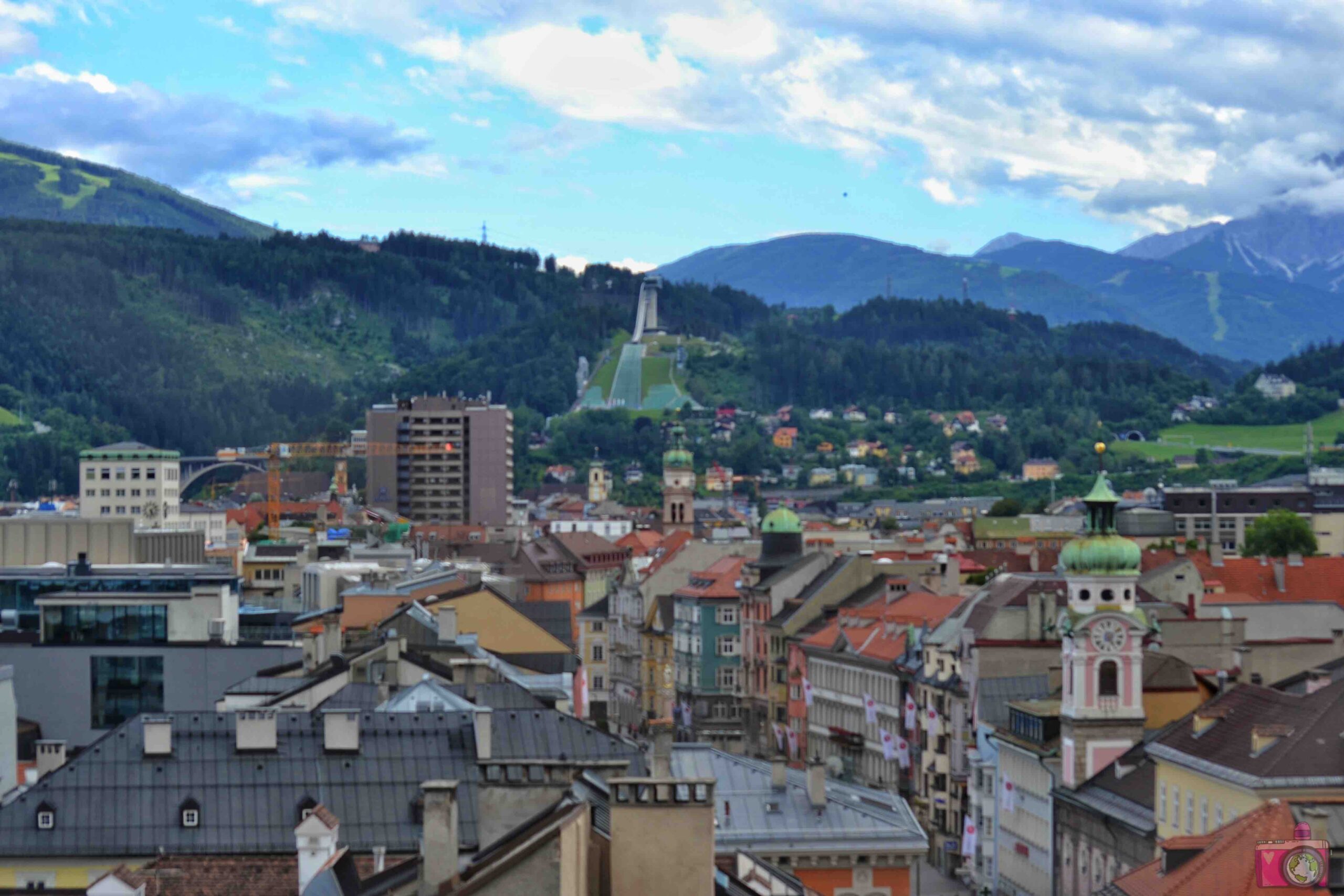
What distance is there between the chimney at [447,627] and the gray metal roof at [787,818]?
42.3ft

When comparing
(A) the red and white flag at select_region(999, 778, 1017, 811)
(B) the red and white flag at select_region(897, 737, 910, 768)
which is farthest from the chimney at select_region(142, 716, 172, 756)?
(B) the red and white flag at select_region(897, 737, 910, 768)

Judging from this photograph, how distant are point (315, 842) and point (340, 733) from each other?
812 cm

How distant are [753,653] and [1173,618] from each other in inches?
1705

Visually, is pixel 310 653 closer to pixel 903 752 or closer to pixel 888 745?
pixel 903 752

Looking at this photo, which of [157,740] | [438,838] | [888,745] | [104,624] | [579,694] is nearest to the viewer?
[438,838]

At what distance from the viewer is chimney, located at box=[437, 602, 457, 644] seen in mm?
73625

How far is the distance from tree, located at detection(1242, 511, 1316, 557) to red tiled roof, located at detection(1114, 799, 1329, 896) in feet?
424

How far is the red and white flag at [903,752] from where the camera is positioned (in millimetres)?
100250

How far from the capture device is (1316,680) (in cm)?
7144

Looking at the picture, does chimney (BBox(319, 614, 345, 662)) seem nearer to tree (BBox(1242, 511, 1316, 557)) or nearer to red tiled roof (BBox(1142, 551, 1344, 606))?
red tiled roof (BBox(1142, 551, 1344, 606))

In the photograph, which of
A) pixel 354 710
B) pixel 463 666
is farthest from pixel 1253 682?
pixel 354 710

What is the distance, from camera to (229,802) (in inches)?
1809

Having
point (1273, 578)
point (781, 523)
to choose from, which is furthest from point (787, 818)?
point (781, 523)

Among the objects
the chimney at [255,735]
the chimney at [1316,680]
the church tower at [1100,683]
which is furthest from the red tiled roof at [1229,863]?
the church tower at [1100,683]
